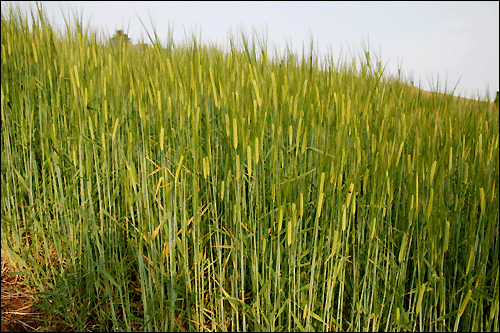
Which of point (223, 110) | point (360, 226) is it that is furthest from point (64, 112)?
point (360, 226)

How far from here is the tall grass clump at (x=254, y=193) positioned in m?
1.28

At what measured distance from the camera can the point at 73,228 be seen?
1.53 meters

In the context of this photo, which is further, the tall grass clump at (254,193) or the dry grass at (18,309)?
the dry grass at (18,309)

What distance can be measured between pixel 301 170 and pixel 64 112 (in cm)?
102

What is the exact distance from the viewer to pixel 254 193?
52.4 inches

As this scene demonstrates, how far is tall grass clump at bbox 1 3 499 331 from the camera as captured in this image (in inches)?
50.3

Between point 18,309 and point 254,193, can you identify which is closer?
point 254,193

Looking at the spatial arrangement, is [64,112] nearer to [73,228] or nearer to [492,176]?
[73,228]

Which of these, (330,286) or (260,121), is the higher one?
(260,121)

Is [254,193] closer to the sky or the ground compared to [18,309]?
closer to the sky

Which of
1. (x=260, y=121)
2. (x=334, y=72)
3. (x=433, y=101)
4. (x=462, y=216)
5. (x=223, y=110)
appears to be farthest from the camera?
(x=433, y=101)

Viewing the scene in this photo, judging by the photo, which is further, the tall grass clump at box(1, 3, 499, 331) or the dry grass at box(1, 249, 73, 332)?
the dry grass at box(1, 249, 73, 332)

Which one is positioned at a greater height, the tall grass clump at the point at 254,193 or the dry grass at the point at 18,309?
the tall grass clump at the point at 254,193

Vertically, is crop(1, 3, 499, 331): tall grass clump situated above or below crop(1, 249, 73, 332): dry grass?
above
